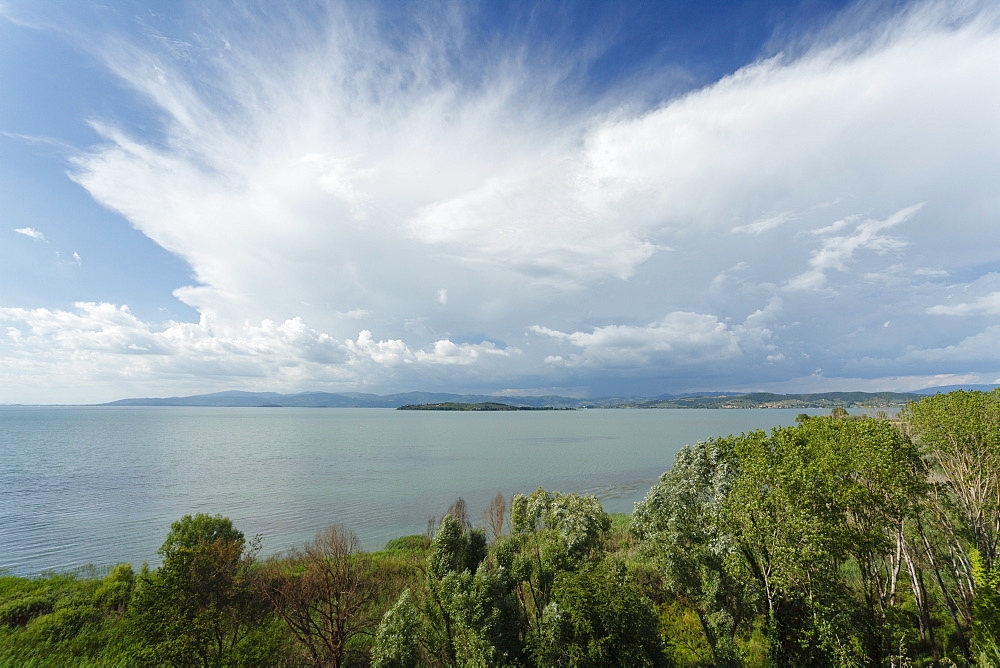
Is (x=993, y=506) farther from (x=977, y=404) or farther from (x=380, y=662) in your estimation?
(x=380, y=662)

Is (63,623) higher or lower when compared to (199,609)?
lower

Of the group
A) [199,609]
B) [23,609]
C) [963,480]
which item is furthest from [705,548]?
[23,609]

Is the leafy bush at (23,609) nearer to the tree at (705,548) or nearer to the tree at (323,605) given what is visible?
the tree at (323,605)

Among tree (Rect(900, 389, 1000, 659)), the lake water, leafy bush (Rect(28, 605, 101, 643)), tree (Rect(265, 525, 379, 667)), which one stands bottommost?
the lake water

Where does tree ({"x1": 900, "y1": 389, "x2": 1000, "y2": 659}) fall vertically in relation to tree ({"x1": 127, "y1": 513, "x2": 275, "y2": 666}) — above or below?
above

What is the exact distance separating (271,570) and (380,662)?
21388mm

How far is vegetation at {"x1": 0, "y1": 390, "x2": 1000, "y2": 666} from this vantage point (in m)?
18.1

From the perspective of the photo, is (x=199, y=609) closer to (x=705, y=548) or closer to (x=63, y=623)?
(x=63, y=623)

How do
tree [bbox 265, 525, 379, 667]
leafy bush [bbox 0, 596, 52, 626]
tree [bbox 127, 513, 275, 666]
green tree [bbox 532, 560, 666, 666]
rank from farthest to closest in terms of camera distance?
leafy bush [bbox 0, 596, 52, 626]
tree [bbox 265, 525, 379, 667]
tree [bbox 127, 513, 275, 666]
green tree [bbox 532, 560, 666, 666]

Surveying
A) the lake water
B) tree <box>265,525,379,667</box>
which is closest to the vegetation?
tree <box>265,525,379,667</box>

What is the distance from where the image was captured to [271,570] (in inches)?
1330

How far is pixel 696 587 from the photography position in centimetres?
2325

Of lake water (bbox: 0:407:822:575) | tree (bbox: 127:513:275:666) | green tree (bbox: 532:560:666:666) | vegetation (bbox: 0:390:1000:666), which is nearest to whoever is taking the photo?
green tree (bbox: 532:560:666:666)

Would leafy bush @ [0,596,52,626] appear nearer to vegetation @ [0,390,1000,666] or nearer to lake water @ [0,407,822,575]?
vegetation @ [0,390,1000,666]
